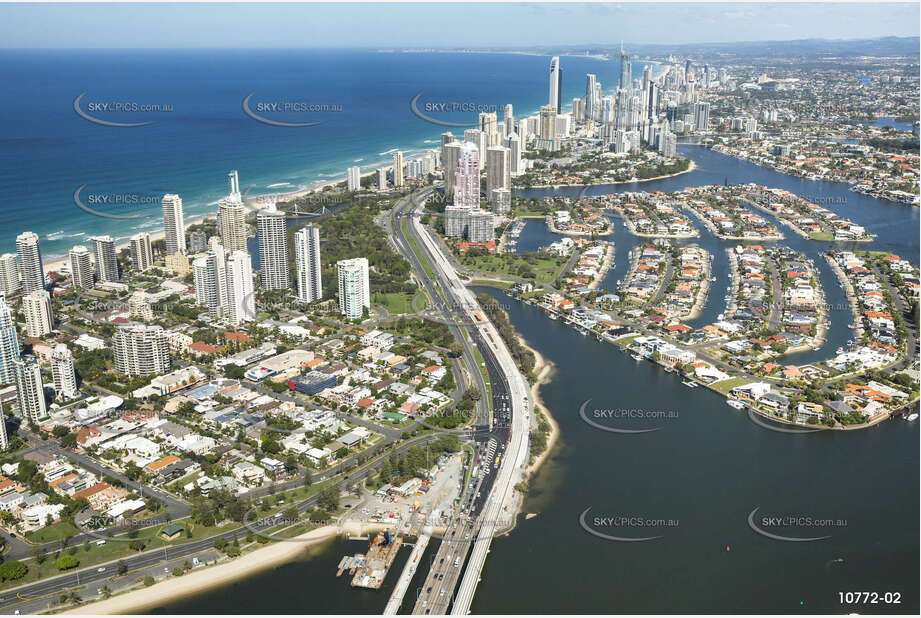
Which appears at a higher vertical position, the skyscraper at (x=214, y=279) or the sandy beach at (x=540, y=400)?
the skyscraper at (x=214, y=279)

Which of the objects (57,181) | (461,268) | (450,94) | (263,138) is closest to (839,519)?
(461,268)

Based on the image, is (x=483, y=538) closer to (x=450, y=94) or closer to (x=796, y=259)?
(x=796, y=259)

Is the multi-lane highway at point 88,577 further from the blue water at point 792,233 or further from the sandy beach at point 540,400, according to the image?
the blue water at point 792,233

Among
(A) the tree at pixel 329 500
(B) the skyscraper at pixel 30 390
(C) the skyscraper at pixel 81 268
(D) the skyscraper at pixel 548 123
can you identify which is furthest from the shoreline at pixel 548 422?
(D) the skyscraper at pixel 548 123

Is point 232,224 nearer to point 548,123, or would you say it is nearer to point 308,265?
point 308,265

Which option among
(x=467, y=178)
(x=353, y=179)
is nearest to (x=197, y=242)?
(x=467, y=178)

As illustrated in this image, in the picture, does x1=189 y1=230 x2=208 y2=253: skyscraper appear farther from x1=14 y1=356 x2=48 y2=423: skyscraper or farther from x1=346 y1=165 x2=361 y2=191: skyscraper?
x1=346 y1=165 x2=361 y2=191: skyscraper
